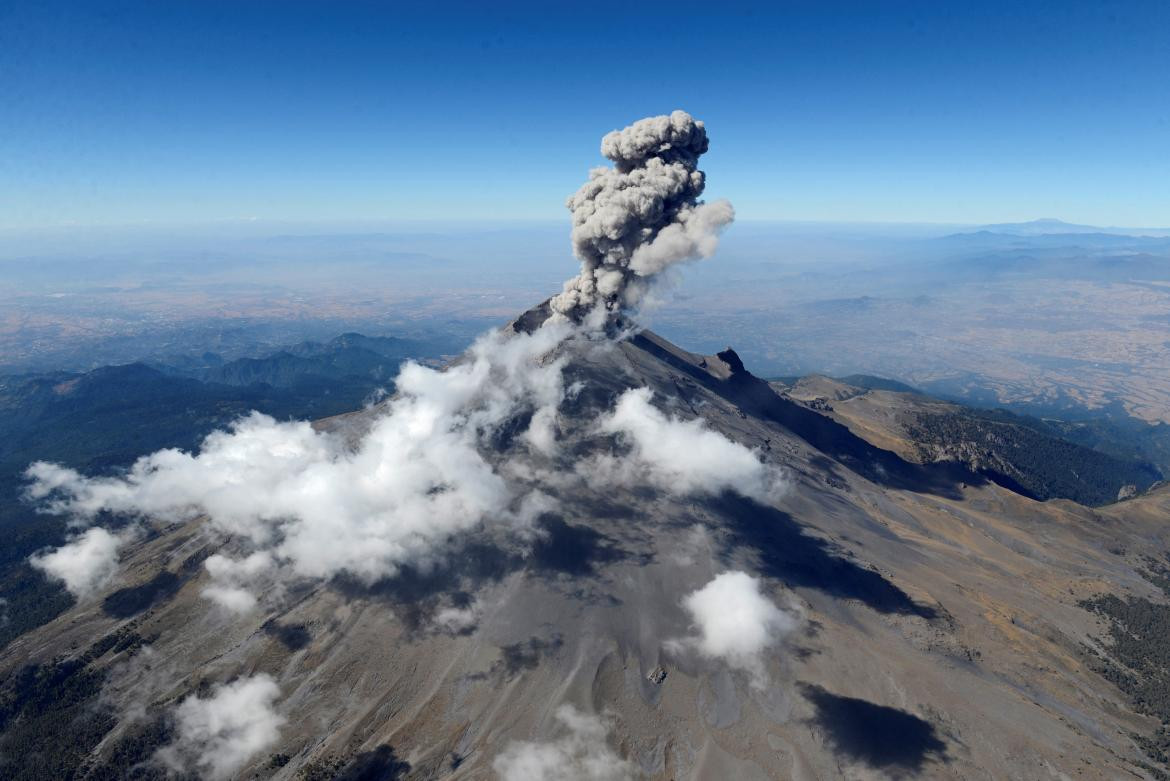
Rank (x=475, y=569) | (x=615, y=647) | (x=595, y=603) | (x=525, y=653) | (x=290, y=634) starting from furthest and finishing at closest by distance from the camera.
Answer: (x=475, y=569)
(x=595, y=603)
(x=290, y=634)
(x=615, y=647)
(x=525, y=653)

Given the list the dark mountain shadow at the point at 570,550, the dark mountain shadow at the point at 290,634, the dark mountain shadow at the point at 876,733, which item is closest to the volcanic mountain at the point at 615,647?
the dark mountain shadow at the point at 876,733

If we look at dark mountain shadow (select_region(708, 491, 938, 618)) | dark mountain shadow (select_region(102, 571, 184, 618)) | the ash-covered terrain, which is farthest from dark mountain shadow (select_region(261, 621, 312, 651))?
dark mountain shadow (select_region(708, 491, 938, 618))

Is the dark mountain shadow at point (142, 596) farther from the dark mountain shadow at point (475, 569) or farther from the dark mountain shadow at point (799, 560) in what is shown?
the dark mountain shadow at point (799, 560)

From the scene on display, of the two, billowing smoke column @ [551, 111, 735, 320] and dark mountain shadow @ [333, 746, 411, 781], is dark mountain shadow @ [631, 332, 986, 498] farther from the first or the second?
dark mountain shadow @ [333, 746, 411, 781]

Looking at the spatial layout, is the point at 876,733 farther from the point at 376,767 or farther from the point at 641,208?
the point at 641,208

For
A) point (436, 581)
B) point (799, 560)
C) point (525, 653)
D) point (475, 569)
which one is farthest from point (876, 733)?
point (436, 581)

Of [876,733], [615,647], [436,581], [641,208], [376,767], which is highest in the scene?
[641,208]

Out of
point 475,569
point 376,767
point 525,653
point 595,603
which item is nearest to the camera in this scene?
point 376,767
